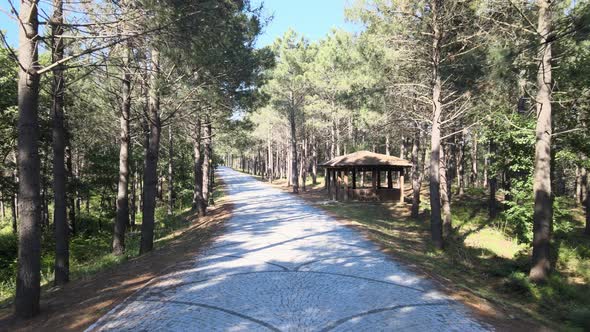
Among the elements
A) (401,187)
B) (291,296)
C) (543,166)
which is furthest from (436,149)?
(401,187)

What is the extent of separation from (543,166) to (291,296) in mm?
6723

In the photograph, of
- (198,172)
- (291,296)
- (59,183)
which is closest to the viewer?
(291,296)

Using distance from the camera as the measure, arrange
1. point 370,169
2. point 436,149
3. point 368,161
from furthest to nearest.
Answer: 1. point 370,169
2. point 368,161
3. point 436,149

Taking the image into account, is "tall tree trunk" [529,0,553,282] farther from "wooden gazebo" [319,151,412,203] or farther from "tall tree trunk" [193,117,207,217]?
"wooden gazebo" [319,151,412,203]

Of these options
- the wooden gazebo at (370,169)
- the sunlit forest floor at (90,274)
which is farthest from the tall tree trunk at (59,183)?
the wooden gazebo at (370,169)

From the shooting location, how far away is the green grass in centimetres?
1112

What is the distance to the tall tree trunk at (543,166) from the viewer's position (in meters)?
8.61

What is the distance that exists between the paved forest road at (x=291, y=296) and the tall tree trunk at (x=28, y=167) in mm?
1287

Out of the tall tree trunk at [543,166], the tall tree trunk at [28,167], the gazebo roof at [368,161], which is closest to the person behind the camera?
the tall tree trunk at [28,167]

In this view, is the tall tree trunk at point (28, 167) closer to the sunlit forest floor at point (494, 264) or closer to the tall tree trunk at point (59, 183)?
the tall tree trunk at point (59, 183)

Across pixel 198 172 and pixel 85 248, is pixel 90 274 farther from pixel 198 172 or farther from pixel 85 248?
pixel 198 172

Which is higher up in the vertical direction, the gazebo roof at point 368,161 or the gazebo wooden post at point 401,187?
the gazebo roof at point 368,161

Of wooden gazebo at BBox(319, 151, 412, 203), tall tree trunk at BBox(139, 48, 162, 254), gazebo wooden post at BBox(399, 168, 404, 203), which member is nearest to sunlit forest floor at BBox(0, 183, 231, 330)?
tall tree trunk at BBox(139, 48, 162, 254)

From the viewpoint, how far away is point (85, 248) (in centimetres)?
1667
